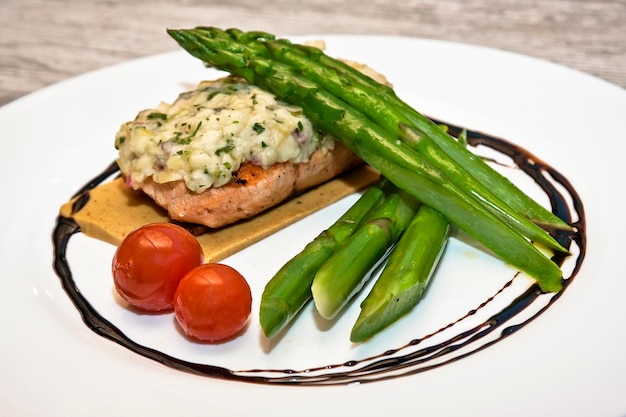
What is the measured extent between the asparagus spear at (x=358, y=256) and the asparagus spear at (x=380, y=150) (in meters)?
0.16

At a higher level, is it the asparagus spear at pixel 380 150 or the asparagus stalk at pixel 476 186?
the asparagus stalk at pixel 476 186

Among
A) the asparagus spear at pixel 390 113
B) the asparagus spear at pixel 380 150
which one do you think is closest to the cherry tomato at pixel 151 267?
the asparagus spear at pixel 380 150

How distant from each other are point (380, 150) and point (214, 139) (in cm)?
95

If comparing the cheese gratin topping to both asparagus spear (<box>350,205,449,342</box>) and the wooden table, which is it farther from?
the wooden table

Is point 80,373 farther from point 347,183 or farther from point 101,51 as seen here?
point 101,51

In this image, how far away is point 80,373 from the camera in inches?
120

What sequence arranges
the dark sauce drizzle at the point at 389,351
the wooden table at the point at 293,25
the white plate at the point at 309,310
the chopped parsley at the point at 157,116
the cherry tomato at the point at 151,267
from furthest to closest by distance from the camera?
the wooden table at the point at 293,25
the chopped parsley at the point at 157,116
the cherry tomato at the point at 151,267
the dark sauce drizzle at the point at 389,351
the white plate at the point at 309,310

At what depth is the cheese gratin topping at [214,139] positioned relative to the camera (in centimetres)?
392

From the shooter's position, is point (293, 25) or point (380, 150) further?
point (293, 25)

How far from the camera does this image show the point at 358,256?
348 centimetres

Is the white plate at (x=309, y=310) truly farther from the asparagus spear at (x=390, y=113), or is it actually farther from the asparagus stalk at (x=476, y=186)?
the asparagus spear at (x=390, y=113)

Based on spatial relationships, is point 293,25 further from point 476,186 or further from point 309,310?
point 309,310

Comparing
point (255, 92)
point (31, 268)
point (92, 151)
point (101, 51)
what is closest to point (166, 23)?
Answer: point (101, 51)

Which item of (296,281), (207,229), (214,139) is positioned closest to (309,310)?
(296,281)
